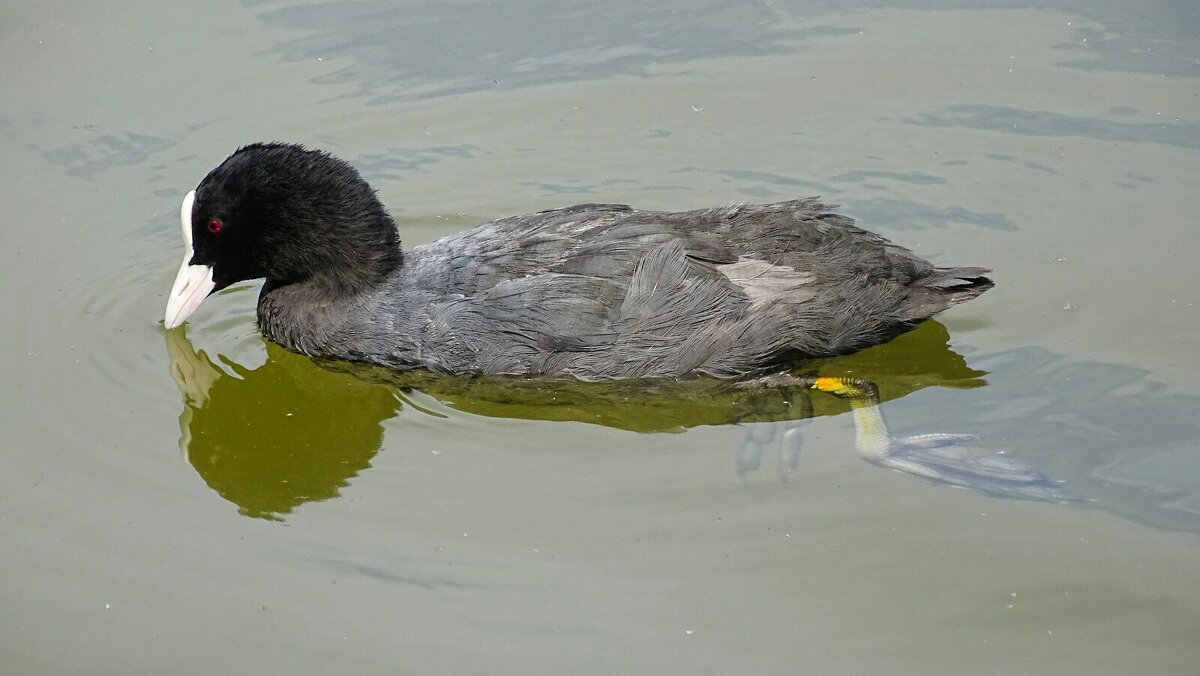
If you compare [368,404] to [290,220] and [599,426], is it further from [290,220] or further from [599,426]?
[599,426]

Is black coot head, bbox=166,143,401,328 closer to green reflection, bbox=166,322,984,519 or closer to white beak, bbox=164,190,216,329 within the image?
white beak, bbox=164,190,216,329

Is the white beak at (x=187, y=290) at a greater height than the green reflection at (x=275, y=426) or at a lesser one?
greater

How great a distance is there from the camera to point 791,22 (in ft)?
29.3

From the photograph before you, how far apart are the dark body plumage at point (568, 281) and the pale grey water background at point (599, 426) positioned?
32cm

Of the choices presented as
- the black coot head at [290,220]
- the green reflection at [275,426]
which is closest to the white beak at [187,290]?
the black coot head at [290,220]

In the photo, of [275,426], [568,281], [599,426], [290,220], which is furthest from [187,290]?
[599,426]

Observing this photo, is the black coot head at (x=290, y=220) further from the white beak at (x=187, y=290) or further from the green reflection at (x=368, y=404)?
the green reflection at (x=368, y=404)

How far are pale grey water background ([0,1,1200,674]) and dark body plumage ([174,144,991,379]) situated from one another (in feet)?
1.04

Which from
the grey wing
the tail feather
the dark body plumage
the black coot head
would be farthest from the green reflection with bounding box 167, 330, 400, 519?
the tail feather

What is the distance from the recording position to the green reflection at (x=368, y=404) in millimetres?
5426

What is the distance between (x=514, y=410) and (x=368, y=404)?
2.26 feet

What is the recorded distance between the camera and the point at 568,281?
18.6 feet

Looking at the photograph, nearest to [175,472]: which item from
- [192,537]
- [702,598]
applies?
[192,537]

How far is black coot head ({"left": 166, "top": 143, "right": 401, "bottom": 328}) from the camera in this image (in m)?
6.07
